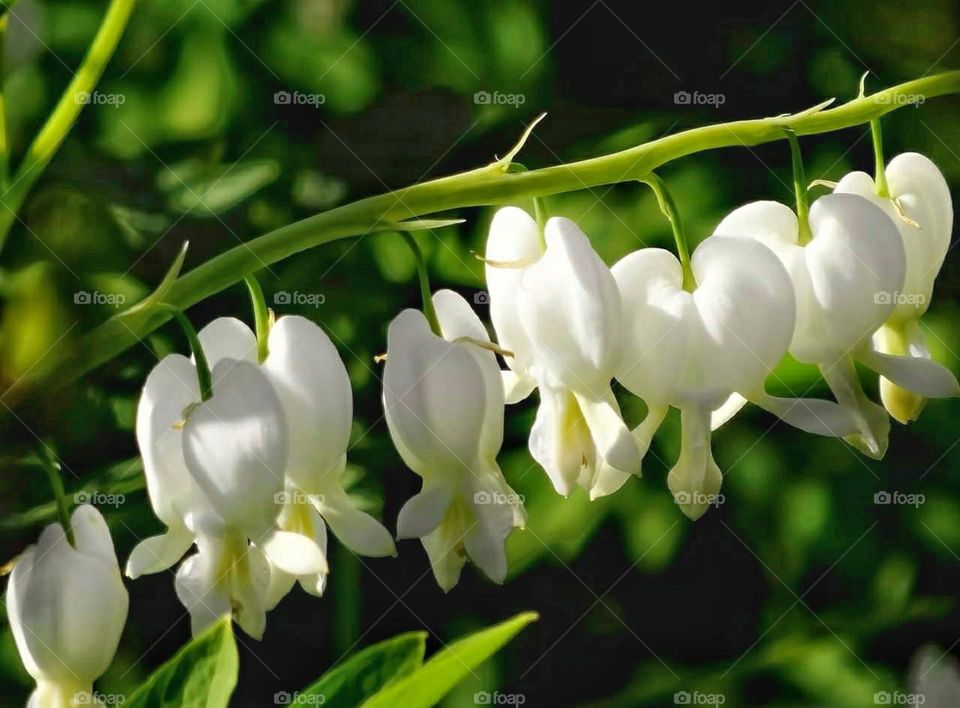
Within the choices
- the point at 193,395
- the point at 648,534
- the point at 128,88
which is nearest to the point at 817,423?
the point at 193,395

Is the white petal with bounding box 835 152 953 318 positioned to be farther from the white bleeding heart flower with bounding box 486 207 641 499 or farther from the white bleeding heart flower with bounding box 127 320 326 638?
the white bleeding heart flower with bounding box 127 320 326 638

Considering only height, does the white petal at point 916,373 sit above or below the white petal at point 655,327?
below

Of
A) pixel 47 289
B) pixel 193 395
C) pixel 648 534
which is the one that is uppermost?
pixel 47 289

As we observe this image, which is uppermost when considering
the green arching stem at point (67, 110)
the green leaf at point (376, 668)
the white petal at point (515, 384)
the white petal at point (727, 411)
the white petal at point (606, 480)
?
the green arching stem at point (67, 110)

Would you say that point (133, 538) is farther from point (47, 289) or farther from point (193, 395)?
point (193, 395)

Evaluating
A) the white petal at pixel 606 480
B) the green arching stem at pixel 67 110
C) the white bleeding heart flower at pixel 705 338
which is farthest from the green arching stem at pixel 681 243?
the green arching stem at pixel 67 110

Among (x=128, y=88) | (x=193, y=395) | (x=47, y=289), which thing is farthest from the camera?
(x=128, y=88)

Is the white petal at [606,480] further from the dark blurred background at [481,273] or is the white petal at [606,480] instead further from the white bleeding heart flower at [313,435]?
the dark blurred background at [481,273]

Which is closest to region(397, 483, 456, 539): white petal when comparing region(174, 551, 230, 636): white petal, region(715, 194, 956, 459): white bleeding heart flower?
region(174, 551, 230, 636): white petal
